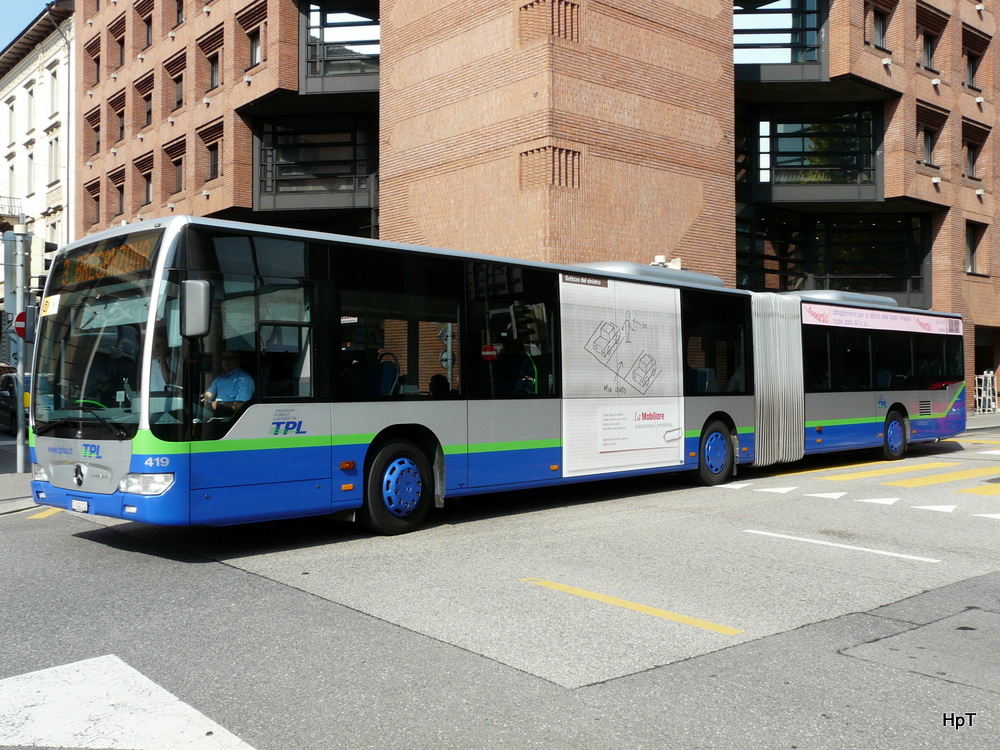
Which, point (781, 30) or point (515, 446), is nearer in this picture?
point (515, 446)

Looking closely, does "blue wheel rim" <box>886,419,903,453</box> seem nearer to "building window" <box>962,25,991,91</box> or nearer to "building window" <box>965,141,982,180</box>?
"building window" <box>965,141,982,180</box>

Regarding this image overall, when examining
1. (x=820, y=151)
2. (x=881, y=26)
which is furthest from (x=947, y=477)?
(x=881, y=26)

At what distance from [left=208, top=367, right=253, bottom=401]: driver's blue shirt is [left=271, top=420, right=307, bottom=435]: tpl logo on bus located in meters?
0.36

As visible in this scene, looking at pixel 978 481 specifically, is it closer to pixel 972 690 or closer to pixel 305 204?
pixel 972 690

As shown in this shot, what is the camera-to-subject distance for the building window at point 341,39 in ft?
86.3

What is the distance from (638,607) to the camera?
20.2 feet

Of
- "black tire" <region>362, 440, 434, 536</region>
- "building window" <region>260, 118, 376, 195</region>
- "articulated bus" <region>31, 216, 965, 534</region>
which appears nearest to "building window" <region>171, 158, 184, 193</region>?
"building window" <region>260, 118, 376, 195</region>

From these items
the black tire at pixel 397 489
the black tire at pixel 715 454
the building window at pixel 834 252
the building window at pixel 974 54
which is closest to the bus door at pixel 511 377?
the black tire at pixel 397 489

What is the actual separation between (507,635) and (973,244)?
33311 mm

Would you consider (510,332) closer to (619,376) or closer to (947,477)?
(619,376)

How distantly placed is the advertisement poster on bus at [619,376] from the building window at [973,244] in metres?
25.2

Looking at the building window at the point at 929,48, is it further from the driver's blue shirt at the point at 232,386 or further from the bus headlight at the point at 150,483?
the bus headlight at the point at 150,483

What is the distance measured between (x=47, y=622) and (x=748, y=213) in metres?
25.0

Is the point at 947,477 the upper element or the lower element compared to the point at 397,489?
lower
